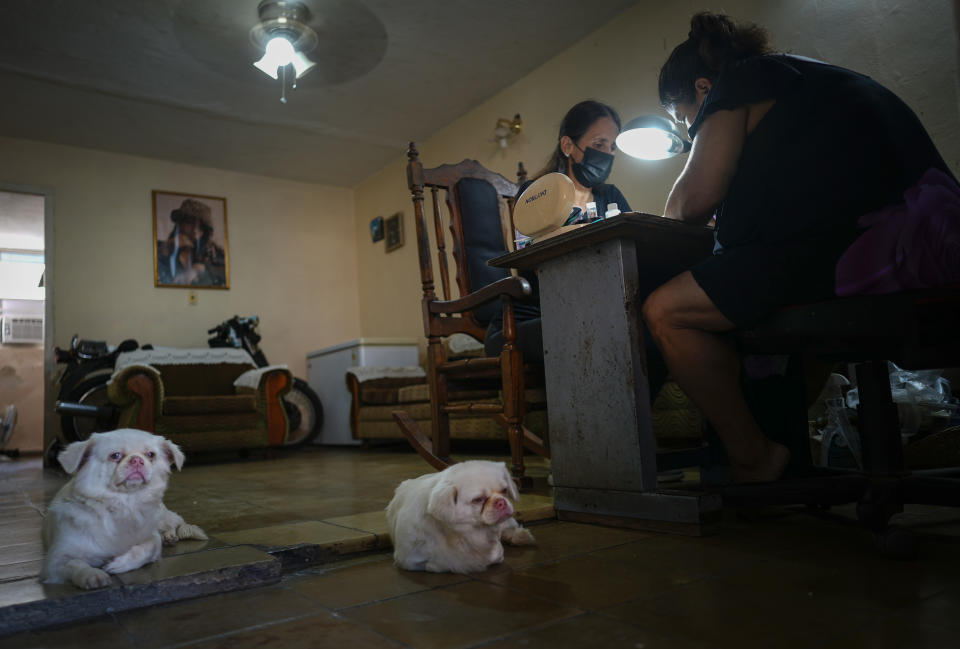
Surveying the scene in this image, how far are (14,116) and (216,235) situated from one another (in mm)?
1952

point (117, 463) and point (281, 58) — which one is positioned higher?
point (281, 58)

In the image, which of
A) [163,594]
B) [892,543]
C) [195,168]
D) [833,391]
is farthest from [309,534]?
[195,168]

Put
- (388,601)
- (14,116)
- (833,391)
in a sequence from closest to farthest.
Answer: (388,601)
(833,391)
(14,116)

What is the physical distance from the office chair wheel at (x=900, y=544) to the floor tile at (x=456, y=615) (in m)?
0.63

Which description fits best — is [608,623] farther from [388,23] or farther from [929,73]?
[388,23]

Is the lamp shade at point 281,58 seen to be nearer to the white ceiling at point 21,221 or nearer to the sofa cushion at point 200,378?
the sofa cushion at point 200,378

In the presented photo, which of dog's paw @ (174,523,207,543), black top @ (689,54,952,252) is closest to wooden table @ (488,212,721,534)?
black top @ (689,54,952,252)

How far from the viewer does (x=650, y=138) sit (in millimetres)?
2631

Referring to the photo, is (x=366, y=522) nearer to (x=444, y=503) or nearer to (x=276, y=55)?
(x=444, y=503)

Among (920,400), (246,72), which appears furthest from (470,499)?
(246,72)

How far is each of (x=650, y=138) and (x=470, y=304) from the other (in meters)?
1.09

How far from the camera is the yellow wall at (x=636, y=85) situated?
2848mm

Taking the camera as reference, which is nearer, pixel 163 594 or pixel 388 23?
pixel 163 594

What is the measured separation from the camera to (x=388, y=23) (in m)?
4.34
